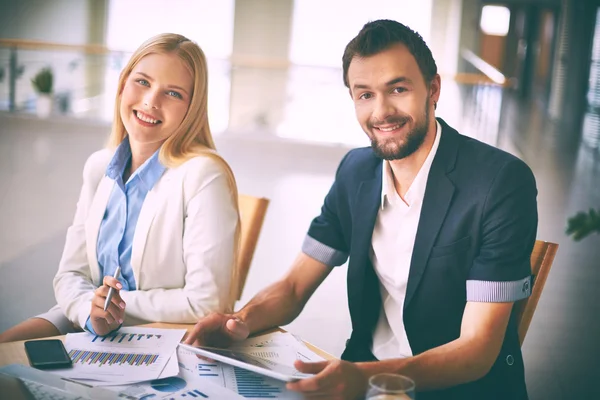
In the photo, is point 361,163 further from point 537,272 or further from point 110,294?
point 110,294

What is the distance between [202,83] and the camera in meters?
1.93

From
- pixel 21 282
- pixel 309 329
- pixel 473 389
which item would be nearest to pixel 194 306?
pixel 473 389

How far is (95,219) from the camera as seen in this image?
2006mm

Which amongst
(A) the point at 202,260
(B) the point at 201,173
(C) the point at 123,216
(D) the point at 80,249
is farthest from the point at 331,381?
(D) the point at 80,249

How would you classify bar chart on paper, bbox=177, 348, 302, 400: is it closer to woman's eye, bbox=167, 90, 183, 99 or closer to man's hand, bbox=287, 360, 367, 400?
man's hand, bbox=287, 360, 367, 400

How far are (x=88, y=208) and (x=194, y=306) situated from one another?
474mm

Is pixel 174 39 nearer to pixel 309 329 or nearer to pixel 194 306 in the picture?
pixel 194 306

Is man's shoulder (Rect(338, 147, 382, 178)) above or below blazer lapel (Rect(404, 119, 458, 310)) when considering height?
above

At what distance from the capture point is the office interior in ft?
13.8

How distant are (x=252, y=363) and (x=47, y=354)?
16.4 inches

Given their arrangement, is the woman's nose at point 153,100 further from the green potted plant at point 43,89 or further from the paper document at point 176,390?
the green potted plant at point 43,89

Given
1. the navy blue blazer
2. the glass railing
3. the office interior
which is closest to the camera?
the navy blue blazer

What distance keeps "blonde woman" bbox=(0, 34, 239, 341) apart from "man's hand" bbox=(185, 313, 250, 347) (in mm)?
210

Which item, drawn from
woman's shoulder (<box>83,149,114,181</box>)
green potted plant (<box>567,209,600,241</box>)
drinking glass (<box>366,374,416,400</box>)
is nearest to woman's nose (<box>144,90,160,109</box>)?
woman's shoulder (<box>83,149,114,181</box>)
